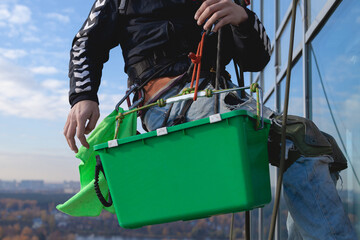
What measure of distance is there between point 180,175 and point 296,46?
117 inches

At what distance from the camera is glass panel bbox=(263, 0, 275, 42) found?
5.99m

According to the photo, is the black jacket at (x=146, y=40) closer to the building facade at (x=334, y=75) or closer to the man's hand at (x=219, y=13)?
the man's hand at (x=219, y=13)

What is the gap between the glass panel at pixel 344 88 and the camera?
2377mm

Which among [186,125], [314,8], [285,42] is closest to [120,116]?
[186,125]

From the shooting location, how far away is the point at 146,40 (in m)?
1.57

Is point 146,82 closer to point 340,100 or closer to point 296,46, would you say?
point 340,100

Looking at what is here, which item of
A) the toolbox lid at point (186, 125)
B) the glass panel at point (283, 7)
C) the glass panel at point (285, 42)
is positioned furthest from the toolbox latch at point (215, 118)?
the glass panel at point (283, 7)

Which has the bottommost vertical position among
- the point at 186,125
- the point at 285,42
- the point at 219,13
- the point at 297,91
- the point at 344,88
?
the point at 297,91

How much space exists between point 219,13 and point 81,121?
60 cm

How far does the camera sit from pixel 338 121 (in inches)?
106

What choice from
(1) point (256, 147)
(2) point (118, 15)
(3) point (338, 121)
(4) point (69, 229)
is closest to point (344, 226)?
(1) point (256, 147)

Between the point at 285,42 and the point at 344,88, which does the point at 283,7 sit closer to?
the point at 285,42

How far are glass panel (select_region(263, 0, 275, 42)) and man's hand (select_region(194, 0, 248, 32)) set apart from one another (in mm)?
4563

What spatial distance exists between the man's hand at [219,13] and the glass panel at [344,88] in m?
1.29
